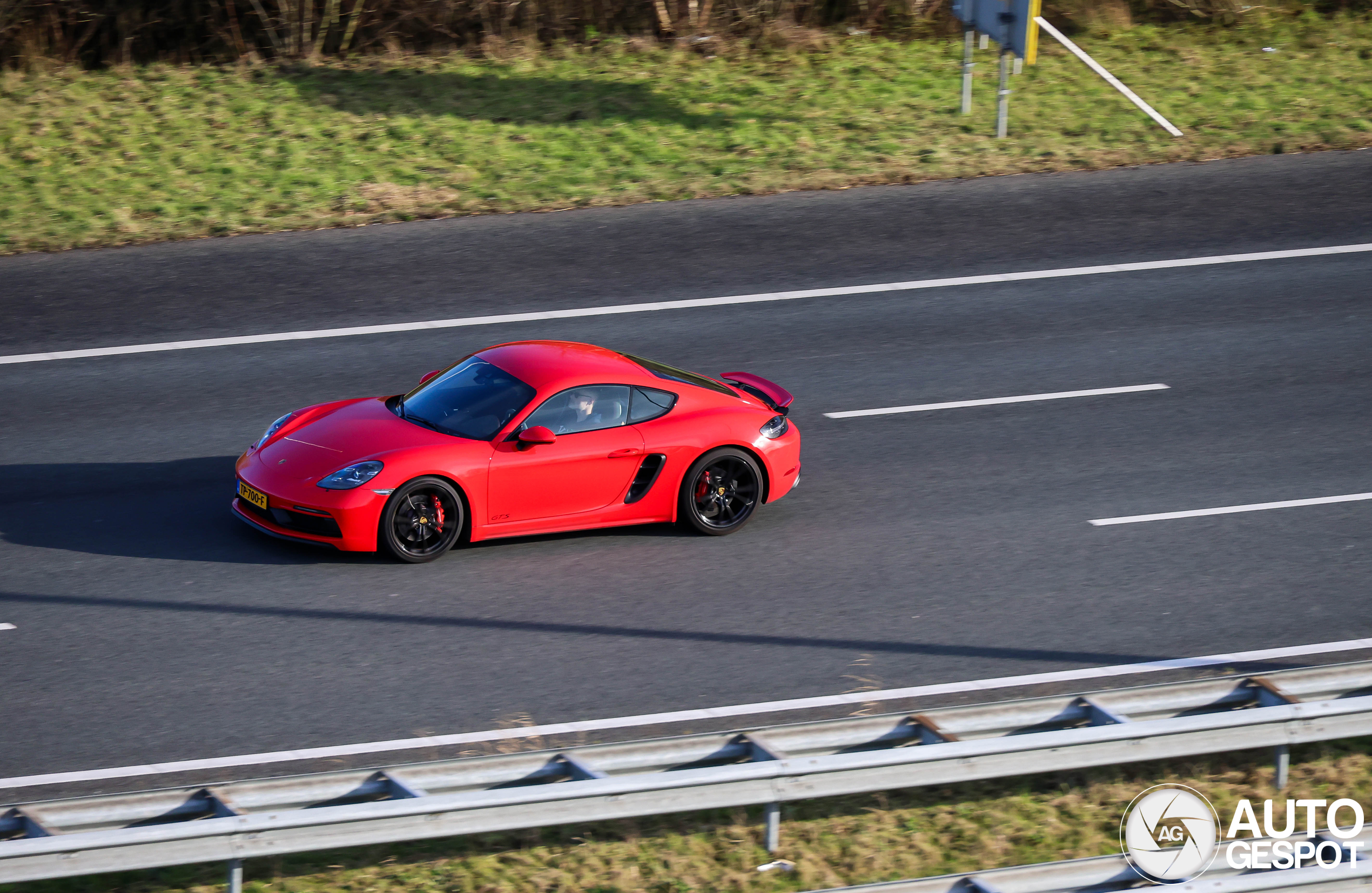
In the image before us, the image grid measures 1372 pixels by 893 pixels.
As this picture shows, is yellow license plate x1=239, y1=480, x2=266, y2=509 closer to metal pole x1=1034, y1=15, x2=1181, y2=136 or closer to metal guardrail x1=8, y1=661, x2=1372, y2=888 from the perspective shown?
metal guardrail x1=8, y1=661, x2=1372, y2=888

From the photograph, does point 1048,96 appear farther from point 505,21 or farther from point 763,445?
point 763,445

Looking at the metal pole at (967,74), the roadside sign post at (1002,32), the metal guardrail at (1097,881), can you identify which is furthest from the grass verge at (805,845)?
the metal pole at (967,74)

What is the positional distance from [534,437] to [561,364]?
0.72 m

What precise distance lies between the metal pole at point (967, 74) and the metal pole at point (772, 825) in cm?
1380

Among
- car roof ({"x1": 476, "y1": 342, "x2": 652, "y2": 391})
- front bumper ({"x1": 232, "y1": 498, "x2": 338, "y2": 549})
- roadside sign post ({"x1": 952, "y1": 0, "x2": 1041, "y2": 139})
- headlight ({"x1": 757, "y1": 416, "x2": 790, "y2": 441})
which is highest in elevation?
roadside sign post ({"x1": 952, "y1": 0, "x2": 1041, "y2": 139})

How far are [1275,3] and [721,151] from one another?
993cm

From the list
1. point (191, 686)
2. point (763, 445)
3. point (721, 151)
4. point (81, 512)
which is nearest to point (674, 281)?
point (721, 151)

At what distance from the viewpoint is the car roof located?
34.0ft

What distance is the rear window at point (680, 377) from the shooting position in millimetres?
10827

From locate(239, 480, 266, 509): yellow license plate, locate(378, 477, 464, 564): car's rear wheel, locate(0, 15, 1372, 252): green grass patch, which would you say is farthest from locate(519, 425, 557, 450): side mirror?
locate(0, 15, 1372, 252): green grass patch

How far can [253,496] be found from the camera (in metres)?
9.98

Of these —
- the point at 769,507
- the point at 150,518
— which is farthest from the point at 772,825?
the point at 150,518

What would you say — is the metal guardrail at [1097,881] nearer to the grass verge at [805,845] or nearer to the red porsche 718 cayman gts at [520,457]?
the grass verge at [805,845]

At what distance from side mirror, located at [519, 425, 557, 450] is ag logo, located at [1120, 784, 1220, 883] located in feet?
14.3
